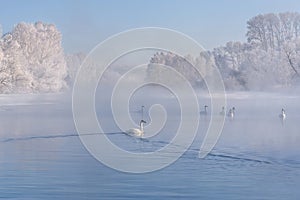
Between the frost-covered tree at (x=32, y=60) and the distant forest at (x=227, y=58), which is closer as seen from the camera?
the frost-covered tree at (x=32, y=60)

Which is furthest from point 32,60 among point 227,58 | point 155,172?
point 155,172

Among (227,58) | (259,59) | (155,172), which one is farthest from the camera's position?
(227,58)

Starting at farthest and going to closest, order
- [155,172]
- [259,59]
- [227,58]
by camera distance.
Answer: [227,58] → [259,59] → [155,172]

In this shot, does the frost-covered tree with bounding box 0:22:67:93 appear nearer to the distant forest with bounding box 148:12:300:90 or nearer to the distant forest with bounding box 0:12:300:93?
the distant forest with bounding box 0:12:300:93

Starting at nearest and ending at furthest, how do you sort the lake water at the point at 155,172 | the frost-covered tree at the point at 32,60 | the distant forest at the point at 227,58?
the lake water at the point at 155,172 → the frost-covered tree at the point at 32,60 → the distant forest at the point at 227,58

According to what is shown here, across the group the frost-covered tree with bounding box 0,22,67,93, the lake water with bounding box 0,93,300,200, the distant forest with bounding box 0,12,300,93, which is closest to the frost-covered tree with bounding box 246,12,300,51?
the distant forest with bounding box 0,12,300,93

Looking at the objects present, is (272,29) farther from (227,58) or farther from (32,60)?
(32,60)

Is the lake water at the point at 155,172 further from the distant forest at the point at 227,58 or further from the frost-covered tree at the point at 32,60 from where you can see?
the distant forest at the point at 227,58

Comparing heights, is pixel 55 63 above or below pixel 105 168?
above

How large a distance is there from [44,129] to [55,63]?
190ft

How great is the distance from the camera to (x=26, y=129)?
26828mm

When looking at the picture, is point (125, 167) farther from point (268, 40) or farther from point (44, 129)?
point (268, 40)

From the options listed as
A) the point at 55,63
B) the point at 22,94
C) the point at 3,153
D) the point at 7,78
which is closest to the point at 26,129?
the point at 3,153

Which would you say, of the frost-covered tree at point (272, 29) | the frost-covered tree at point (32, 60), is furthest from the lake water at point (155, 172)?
the frost-covered tree at point (272, 29)
